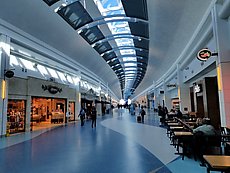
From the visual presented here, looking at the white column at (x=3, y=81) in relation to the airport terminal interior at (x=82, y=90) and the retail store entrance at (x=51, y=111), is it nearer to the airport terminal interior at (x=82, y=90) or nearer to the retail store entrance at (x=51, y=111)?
the airport terminal interior at (x=82, y=90)

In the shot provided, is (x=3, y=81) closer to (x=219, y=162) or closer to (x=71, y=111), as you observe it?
(x=71, y=111)

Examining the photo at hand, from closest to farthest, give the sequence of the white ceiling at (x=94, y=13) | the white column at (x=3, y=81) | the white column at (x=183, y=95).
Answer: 1. the white ceiling at (x=94, y=13)
2. the white column at (x=3, y=81)
3. the white column at (x=183, y=95)

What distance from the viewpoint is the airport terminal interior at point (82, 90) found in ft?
16.8

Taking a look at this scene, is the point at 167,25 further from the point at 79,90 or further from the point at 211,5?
the point at 79,90

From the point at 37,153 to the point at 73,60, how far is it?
12.1m

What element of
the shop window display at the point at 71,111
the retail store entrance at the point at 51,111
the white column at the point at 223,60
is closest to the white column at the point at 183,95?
the white column at the point at 223,60

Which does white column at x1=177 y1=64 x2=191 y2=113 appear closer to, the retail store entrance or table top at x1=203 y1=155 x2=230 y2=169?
the retail store entrance

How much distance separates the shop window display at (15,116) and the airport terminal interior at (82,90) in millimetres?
57

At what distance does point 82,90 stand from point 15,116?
33.8 ft

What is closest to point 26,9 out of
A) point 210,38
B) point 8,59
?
point 8,59

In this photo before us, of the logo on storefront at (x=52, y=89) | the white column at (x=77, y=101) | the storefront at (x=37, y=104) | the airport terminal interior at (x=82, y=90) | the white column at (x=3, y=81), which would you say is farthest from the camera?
the white column at (x=77, y=101)

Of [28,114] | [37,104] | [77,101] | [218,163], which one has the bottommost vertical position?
[218,163]

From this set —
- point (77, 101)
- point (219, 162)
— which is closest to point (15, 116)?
point (77, 101)

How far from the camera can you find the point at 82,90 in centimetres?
2047
